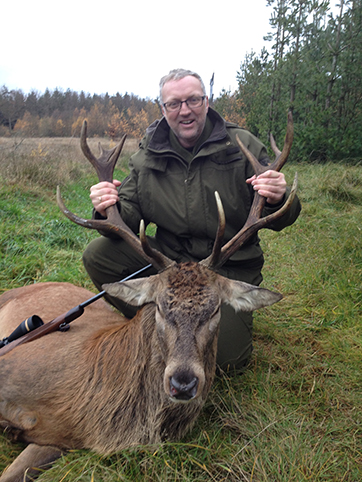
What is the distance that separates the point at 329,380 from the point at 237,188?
1949 millimetres

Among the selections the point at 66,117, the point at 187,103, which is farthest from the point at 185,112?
the point at 66,117

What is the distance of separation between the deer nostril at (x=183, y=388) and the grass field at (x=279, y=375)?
581mm

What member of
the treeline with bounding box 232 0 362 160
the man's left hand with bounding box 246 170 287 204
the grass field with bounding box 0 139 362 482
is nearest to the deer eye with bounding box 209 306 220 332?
the grass field with bounding box 0 139 362 482

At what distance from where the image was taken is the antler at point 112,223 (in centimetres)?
255

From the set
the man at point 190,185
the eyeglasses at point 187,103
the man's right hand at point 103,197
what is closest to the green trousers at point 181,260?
the man at point 190,185

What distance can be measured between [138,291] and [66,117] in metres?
35.3

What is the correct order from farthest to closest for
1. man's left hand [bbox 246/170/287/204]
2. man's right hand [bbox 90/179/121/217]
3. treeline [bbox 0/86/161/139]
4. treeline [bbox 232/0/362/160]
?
treeline [bbox 0/86/161/139], treeline [bbox 232/0/362/160], man's right hand [bbox 90/179/121/217], man's left hand [bbox 246/170/287/204]

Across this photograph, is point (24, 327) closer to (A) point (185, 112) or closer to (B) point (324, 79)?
(A) point (185, 112)

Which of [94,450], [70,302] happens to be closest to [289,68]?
[70,302]

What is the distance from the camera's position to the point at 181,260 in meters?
3.84

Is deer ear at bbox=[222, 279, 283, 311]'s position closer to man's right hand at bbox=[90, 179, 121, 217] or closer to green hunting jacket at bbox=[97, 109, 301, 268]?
green hunting jacket at bbox=[97, 109, 301, 268]

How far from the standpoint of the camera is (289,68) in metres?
15.0

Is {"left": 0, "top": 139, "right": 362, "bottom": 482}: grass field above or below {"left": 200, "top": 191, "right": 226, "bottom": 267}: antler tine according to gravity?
below

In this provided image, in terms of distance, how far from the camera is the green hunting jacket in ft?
11.8
